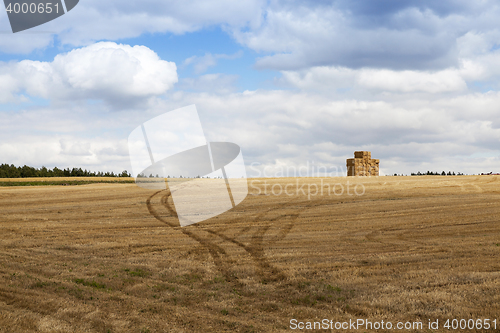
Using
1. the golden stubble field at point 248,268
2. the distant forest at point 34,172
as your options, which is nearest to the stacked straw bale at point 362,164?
the golden stubble field at point 248,268

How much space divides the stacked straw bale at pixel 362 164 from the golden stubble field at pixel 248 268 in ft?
70.7

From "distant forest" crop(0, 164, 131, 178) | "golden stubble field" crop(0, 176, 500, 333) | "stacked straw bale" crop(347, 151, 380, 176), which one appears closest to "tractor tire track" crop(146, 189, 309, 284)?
"golden stubble field" crop(0, 176, 500, 333)

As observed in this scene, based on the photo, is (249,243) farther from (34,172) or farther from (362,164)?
(34,172)

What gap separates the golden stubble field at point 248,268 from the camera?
9.29 m

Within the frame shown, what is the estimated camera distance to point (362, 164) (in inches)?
1928

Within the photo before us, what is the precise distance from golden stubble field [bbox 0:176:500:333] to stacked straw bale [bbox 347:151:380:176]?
2156cm

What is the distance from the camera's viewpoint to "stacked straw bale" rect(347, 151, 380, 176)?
48.8 meters

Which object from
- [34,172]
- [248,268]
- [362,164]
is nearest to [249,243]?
[248,268]

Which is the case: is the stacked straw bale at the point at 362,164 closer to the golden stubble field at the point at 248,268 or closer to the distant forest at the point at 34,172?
the golden stubble field at the point at 248,268

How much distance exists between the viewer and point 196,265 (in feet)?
45.7

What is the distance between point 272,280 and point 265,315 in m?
2.68

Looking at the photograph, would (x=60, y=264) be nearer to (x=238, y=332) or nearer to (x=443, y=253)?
(x=238, y=332)

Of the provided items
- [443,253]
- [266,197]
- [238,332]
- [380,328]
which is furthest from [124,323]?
[266,197]

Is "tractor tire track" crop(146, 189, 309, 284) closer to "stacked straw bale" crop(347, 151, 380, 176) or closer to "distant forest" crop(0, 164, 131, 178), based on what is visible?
"stacked straw bale" crop(347, 151, 380, 176)
